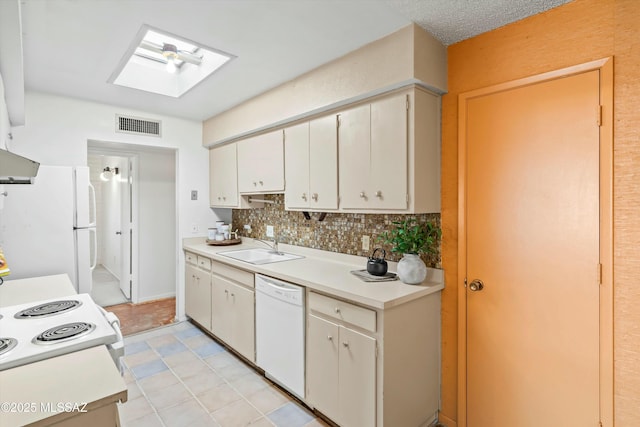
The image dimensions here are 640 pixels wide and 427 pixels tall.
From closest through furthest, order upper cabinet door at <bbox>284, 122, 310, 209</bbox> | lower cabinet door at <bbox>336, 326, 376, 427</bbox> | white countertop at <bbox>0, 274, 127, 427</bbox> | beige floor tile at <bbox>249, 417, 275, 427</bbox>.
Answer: white countertop at <bbox>0, 274, 127, 427</bbox>
lower cabinet door at <bbox>336, 326, 376, 427</bbox>
beige floor tile at <bbox>249, 417, 275, 427</bbox>
upper cabinet door at <bbox>284, 122, 310, 209</bbox>

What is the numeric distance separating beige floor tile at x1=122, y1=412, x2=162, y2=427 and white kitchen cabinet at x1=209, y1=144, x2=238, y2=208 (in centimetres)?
210

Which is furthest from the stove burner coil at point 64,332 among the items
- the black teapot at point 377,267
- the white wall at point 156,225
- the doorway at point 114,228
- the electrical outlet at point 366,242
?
the white wall at point 156,225

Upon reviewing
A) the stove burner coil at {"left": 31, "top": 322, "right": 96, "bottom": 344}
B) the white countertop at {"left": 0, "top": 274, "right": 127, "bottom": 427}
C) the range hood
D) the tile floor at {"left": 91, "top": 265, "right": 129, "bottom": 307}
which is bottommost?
the tile floor at {"left": 91, "top": 265, "right": 129, "bottom": 307}

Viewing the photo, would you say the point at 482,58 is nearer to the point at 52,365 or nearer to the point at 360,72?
the point at 360,72

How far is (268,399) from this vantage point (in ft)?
7.86

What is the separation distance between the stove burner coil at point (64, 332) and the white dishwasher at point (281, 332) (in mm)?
1176

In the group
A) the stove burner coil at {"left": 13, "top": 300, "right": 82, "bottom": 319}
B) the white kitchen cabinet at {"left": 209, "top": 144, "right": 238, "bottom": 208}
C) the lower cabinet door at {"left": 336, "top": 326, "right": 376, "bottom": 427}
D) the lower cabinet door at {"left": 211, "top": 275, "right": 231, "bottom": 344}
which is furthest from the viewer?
the white kitchen cabinet at {"left": 209, "top": 144, "right": 238, "bottom": 208}

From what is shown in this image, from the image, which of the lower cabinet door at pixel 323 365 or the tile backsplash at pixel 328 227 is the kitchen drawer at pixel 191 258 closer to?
the tile backsplash at pixel 328 227

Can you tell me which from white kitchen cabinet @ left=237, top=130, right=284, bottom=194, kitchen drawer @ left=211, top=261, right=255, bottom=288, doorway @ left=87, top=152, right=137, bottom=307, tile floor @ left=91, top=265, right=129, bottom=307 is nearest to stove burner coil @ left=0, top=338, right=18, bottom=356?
kitchen drawer @ left=211, top=261, right=255, bottom=288

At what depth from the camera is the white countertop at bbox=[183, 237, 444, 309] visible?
5.98 ft

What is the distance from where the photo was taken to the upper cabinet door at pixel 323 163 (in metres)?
2.43

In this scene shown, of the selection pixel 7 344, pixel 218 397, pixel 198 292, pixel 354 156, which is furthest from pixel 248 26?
pixel 198 292

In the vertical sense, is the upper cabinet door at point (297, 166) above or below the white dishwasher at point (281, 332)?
above

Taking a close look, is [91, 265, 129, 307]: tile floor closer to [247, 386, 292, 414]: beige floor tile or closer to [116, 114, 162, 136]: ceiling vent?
[116, 114, 162, 136]: ceiling vent
